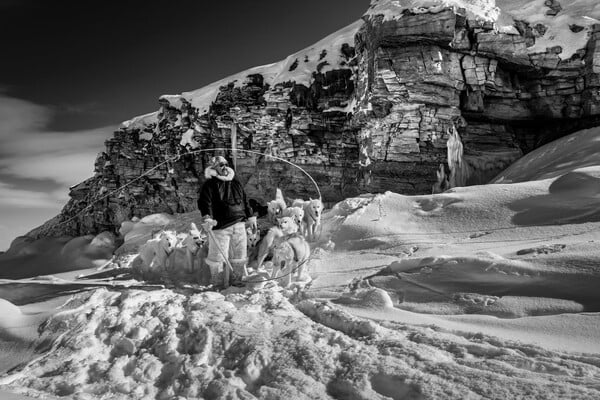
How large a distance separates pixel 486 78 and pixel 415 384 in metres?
17.5

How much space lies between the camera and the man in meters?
5.74

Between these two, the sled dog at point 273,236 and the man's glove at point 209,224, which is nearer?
the man's glove at point 209,224

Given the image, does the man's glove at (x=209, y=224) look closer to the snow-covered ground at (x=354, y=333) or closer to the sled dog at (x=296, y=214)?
the snow-covered ground at (x=354, y=333)

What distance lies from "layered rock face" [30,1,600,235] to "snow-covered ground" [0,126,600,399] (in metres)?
9.40

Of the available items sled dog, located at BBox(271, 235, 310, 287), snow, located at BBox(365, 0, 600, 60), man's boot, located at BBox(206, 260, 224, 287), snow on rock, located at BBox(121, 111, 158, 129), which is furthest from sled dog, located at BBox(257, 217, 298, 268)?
snow on rock, located at BBox(121, 111, 158, 129)

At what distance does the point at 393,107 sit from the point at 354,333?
15.3 metres

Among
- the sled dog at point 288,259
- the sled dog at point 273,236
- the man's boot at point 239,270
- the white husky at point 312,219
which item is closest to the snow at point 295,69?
the white husky at point 312,219

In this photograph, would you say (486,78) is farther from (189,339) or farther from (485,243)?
(189,339)

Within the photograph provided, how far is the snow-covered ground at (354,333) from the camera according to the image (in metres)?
2.49

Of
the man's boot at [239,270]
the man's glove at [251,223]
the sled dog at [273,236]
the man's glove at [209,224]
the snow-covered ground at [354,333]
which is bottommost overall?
the snow-covered ground at [354,333]

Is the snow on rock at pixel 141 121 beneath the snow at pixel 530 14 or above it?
above

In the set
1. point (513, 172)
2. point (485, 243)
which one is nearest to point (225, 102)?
point (513, 172)

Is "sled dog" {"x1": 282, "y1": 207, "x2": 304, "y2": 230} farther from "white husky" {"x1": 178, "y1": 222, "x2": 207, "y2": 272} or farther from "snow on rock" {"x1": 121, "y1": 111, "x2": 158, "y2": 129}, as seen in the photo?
"snow on rock" {"x1": 121, "y1": 111, "x2": 158, "y2": 129}

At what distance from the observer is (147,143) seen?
27.4m
